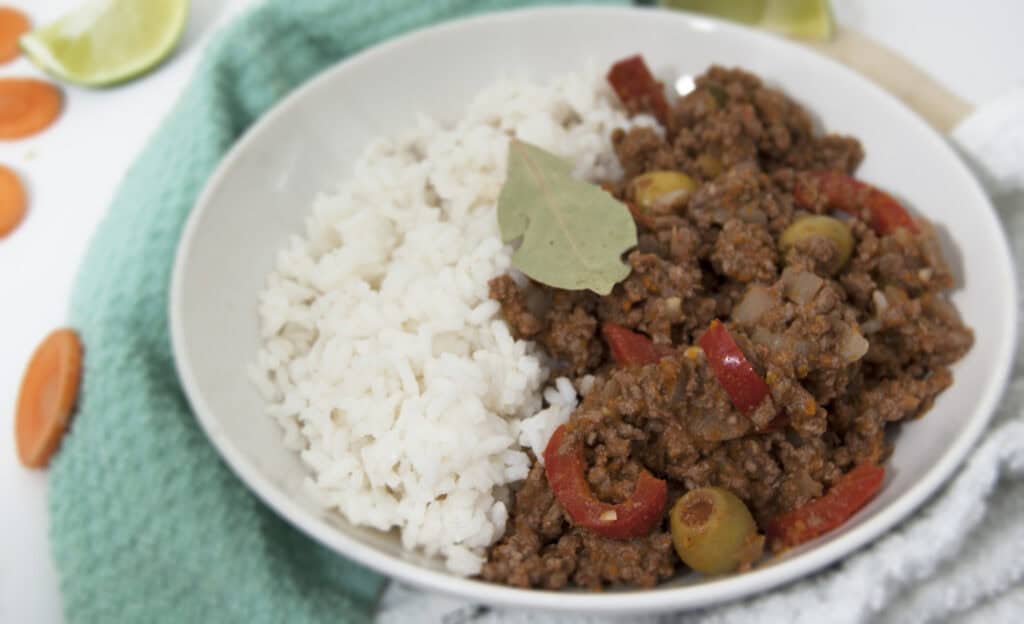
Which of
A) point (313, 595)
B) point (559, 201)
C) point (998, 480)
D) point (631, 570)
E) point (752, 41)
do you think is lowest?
point (313, 595)

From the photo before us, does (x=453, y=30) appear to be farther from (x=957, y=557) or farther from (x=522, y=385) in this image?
(x=957, y=557)

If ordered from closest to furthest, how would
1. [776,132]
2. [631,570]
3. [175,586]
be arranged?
[631,570]
[175,586]
[776,132]

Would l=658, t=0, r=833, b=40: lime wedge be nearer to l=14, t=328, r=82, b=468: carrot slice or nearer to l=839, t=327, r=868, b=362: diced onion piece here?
l=839, t=327, r=868, b=362: diced onion piece

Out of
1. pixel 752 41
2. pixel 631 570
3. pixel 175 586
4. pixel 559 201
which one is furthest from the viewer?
pixel 752 41

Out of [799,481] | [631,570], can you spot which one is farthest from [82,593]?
[799,481]

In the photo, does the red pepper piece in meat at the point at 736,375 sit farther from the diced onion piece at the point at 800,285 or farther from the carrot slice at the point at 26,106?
the carrot slice at the point at 26,106

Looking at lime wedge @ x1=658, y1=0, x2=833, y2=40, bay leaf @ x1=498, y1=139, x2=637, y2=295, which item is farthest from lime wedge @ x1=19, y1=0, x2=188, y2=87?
lime wedge @ x1=658, y1=0, x2=833, y2=40

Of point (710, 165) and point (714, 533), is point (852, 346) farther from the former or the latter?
point (710, 165)
